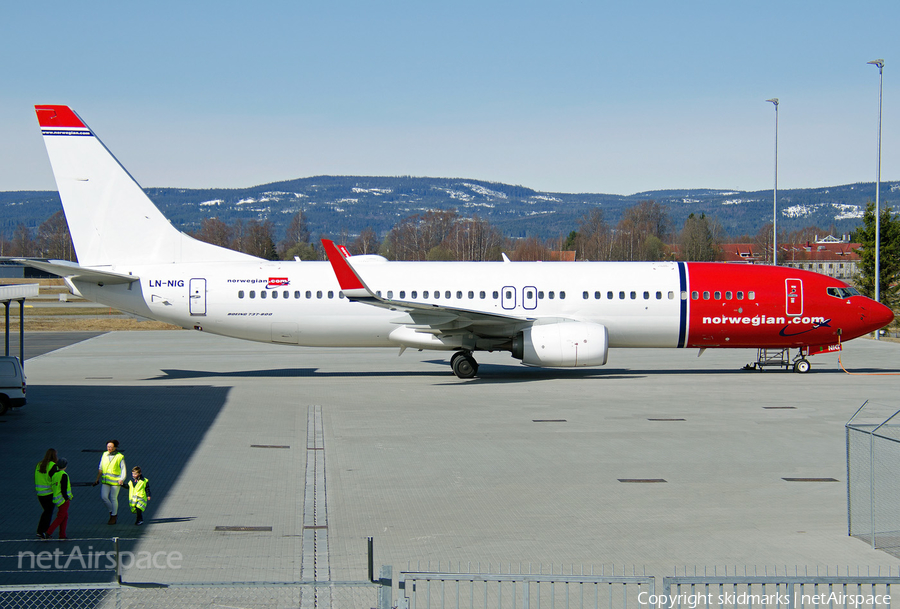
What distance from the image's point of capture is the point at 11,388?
63.1 feet

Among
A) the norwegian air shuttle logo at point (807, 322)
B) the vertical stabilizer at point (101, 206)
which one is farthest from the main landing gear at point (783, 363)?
the vertical stabilizer at point (101, 206)

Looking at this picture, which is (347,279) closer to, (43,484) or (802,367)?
(43,484)

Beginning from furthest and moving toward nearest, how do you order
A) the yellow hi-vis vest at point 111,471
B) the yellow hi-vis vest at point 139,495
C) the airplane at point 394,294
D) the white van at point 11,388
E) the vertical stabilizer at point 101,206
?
the airplane at point 394,294, the vertical stabilizer at point 101,206, the white van at point 11,388, the yellow hi-vis vest at point 111,471, the yellow hi-vis vest at point 139,495

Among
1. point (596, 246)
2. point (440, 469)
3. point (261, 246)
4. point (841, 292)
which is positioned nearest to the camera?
point (440, 469)

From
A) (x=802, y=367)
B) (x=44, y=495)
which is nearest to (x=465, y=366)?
(x=802, y=367)

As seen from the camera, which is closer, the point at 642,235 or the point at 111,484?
the point at 111,484

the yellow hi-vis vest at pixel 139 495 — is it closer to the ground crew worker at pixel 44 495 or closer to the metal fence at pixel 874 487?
the ground crew worker at pixel 44 495

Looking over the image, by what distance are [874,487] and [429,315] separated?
15130mm

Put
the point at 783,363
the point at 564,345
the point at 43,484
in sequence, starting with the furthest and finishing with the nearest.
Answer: the point at 783,363 < the point at 564,345 < the point at 43,484

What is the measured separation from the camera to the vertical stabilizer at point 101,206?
25672mm

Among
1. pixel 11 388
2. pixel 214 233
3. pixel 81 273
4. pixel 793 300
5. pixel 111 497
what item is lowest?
pixel 111 497

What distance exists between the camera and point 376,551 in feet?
33.8

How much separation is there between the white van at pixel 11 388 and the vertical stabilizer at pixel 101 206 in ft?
24.8

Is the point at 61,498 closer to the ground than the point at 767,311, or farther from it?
closer to the ground
